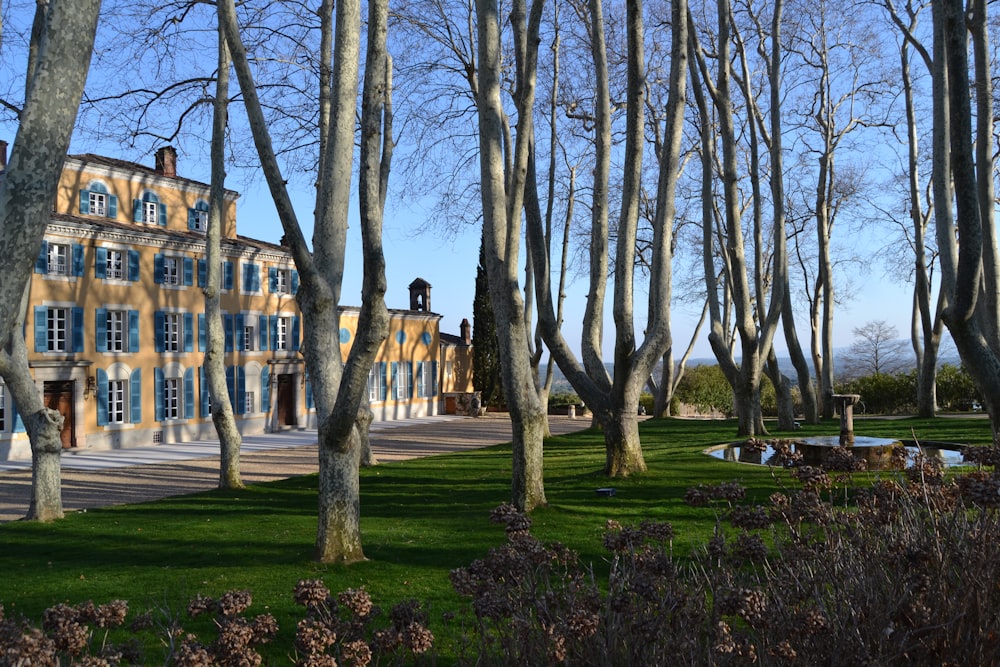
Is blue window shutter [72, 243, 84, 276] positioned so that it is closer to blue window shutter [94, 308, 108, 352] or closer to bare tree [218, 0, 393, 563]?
blue window shutter [94, 308, 108, 352]

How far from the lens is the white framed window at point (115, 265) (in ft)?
83.4

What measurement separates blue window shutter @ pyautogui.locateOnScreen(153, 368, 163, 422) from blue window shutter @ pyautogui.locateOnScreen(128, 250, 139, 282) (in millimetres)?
2985

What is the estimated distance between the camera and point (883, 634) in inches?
112

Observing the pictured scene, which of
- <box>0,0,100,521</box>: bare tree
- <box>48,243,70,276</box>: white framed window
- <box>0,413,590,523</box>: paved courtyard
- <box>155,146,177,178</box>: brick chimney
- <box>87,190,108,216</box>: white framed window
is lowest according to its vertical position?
<box>0,413,590,523</box>: paved courtyard

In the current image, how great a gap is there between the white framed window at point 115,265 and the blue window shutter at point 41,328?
7.97 ft

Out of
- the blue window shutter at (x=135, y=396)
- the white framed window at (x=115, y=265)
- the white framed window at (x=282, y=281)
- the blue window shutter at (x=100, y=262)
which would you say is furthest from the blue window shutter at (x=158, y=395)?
the white framed window at (x=282, y=281)

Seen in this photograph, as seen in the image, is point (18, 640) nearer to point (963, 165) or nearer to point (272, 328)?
point (963, 165)

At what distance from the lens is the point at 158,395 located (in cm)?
2688

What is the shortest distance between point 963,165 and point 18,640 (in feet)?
22.8

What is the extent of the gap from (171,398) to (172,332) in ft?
7.10

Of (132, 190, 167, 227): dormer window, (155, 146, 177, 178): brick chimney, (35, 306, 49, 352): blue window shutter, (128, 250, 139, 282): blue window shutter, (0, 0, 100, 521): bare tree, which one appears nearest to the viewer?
(0, 0, 100, 521): bare tree

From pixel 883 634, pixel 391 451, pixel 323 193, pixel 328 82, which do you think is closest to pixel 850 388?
pixel 391 451

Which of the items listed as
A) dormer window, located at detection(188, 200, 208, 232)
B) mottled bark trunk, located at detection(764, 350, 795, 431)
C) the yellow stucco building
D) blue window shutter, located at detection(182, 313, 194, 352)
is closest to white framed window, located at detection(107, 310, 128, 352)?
the yellow stucco building

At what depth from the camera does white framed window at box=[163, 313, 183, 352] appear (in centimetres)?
2741
